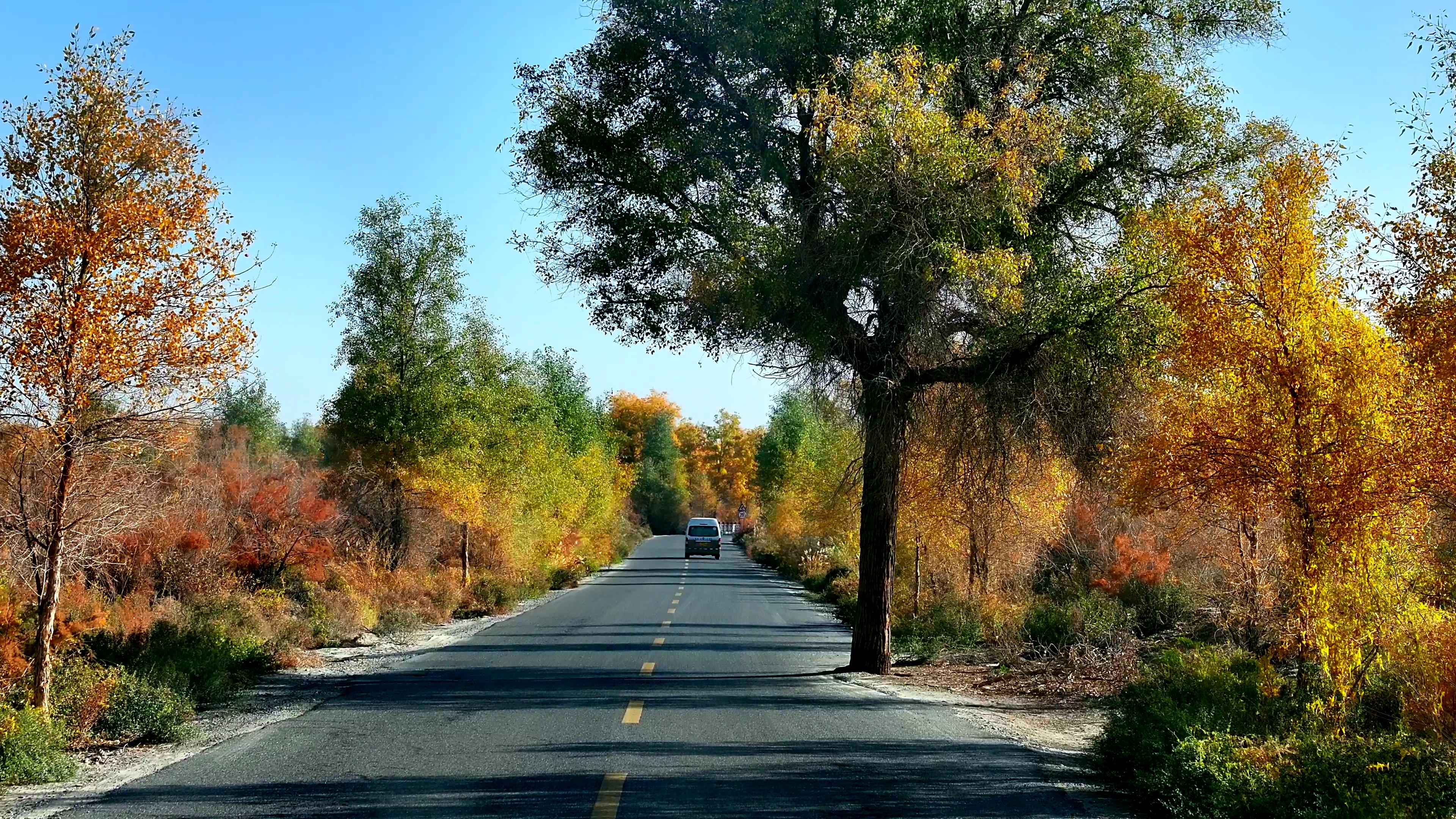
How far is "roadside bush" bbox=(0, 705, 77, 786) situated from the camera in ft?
29.5

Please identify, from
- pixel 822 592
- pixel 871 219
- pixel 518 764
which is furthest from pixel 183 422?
pixel 822 592

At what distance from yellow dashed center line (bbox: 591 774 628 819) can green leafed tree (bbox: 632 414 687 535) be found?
113 m

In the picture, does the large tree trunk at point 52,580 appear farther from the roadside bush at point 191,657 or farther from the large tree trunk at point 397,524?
the large tree trunk at point 397,524

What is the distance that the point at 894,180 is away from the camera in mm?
13734

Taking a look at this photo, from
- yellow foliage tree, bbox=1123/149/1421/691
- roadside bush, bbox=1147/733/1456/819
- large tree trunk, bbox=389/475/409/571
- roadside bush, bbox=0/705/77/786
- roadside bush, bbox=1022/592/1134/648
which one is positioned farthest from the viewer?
large tree trunk, bbox=389/475/409/571

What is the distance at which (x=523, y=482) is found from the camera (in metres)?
36.4

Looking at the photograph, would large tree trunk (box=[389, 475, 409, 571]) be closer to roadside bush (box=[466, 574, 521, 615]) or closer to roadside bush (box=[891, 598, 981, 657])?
roadside bush (box=[466, 574, 521, 615])

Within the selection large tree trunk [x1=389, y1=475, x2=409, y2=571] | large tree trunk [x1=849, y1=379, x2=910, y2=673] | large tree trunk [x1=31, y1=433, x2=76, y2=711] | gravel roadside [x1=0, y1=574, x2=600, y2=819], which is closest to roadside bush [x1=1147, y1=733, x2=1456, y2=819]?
large tree trunk [x1=849, y1=379, x2=910, y2=673]

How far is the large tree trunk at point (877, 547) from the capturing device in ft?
53.3

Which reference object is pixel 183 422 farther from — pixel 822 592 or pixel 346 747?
pixel 822 592

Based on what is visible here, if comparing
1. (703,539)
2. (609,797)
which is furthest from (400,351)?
(703,539)

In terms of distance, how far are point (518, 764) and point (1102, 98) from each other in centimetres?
1204

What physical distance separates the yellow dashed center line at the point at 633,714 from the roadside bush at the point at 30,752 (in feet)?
16.4

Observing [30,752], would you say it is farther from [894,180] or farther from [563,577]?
[563,577]
